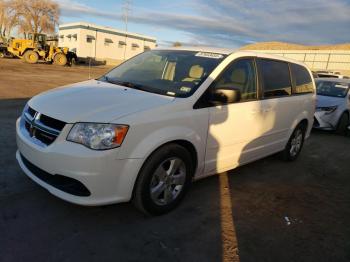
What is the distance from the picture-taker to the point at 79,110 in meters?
3.31

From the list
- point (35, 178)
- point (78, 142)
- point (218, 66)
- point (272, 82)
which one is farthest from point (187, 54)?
point (35, 178)

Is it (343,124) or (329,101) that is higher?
(329,101)

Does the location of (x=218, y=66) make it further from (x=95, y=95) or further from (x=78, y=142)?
(x=78, y=142)

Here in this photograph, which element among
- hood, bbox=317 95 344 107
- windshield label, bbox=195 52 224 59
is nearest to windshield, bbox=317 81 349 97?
hood, bbox=317 95 344 107

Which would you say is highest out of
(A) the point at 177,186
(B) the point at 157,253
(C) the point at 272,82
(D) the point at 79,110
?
(C) the point at 272,82

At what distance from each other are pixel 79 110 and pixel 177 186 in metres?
1.34

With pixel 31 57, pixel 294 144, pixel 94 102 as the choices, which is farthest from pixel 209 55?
pixel 31 57

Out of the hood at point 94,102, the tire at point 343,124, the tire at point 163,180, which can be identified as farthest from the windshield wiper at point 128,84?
the tire at point 343,124

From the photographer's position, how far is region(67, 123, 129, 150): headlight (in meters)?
3.12

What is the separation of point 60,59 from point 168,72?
28453 millimetres

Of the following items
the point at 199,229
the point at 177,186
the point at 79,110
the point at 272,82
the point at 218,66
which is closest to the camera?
the point at 79,110

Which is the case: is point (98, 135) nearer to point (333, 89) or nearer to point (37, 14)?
point (333, 89)

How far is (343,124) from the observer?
9.30 metres

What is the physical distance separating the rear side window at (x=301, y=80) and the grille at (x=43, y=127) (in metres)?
3.95
